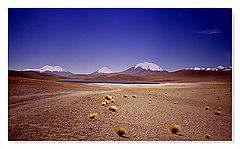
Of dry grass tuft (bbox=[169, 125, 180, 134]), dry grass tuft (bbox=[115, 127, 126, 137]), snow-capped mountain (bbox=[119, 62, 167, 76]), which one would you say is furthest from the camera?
snow-capped mountain (bbox=[119, 62, 167, 76])

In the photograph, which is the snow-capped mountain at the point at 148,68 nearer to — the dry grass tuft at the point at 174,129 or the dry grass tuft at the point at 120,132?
the dry grass tuft at the point at 174,129

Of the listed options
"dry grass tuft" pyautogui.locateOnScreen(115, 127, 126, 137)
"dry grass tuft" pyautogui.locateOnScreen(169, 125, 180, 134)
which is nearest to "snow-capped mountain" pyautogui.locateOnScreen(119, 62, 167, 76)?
"dry grass tuft" pyautogui.locateOnScreen(169, 125, 180, 134)

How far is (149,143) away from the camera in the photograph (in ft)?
13.2

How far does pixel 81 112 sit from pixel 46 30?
4.54 meters

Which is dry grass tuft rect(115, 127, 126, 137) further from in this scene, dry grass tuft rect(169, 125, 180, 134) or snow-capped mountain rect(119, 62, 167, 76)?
snow-capped mountain rect(119, 62, 167, 76)

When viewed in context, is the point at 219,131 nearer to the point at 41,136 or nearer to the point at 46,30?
the point at 41,136

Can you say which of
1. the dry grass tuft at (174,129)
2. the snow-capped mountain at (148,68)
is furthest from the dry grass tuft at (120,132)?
the snow-capped mountain at (148,68)

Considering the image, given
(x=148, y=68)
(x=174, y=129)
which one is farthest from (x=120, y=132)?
(x=148, y=68)

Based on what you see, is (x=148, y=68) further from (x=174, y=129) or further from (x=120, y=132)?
(x=120, y=132)

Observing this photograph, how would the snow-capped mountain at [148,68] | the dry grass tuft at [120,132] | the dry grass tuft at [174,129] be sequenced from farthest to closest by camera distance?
the snow-capped mountain at [148,68], the dry grass tuft at [174,129], the dry grass tuft at [120,132]

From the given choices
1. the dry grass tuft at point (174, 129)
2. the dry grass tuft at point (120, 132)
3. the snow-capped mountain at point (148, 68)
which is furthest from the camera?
the snow-capped mountain at point (148, 68)

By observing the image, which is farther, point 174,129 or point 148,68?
point 148,68
